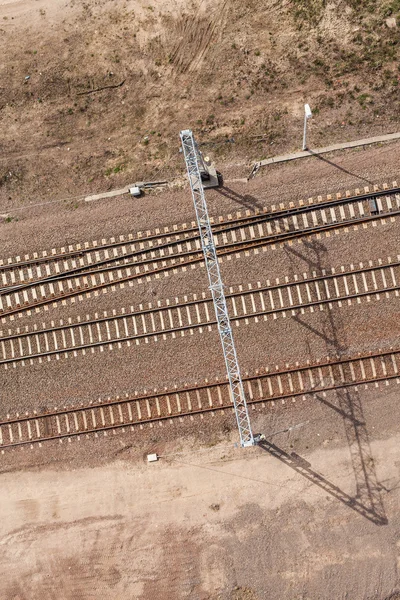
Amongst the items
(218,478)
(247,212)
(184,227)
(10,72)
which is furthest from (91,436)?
(10,72)

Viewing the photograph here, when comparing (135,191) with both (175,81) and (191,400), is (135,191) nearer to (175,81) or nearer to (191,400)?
(175,81)

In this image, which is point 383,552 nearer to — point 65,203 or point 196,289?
point 196,289

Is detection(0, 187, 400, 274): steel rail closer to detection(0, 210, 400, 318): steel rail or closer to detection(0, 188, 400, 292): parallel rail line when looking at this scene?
detection(0, 188, 400, 292): parallel rail line

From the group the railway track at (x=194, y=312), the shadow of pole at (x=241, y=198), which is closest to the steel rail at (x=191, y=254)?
the railway track at (x=194, y=312)

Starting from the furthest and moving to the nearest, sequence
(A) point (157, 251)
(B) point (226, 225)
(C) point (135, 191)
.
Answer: (A) point (157, 251), (C) point (135, 191), (B) point (226, 225)

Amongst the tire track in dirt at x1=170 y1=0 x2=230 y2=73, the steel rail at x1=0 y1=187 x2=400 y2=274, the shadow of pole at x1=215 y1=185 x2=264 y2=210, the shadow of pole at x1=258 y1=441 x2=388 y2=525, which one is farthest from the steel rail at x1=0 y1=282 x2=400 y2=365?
the tire track in dirt at x1=170 y1=0 x2=230 y2=73

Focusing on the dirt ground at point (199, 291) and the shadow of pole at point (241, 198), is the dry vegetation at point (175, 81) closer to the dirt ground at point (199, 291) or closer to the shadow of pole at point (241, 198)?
the dirt ground at point (199, 291)

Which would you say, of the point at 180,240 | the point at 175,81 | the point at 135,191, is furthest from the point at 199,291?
the point at 175,81
